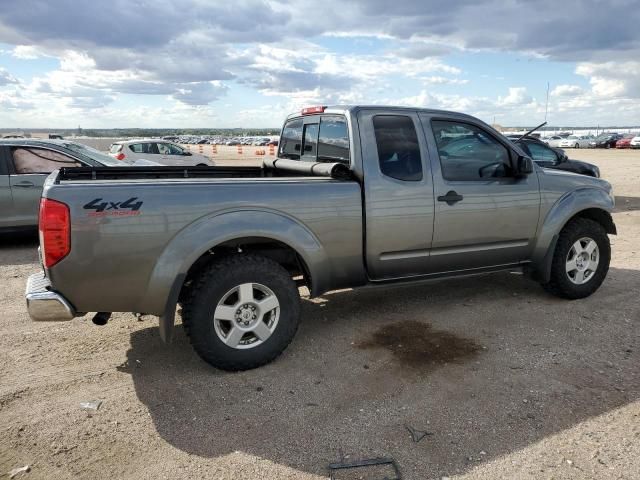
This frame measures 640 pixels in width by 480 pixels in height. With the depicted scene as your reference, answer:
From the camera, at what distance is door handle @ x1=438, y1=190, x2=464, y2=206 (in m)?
4.25

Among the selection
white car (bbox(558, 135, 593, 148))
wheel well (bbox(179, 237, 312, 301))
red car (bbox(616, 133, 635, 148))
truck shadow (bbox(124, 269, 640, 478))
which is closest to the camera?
truck shadow (bbox(124, 269, 640, 478))

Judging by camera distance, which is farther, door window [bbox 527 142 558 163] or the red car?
the red car

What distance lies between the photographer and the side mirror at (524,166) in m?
4.56

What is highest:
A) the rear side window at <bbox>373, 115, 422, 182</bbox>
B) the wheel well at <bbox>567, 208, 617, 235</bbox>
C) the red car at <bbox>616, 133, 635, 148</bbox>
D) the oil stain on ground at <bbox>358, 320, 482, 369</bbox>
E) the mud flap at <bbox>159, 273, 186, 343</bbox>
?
the rear side window at <bbox>373, 115, 422, 182</bbox>

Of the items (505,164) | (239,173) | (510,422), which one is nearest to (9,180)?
(239,173)

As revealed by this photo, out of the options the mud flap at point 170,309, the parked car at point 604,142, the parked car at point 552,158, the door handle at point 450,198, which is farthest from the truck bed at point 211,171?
the parked car at point 604,142

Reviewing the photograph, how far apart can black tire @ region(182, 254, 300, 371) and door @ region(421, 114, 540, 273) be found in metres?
1.39

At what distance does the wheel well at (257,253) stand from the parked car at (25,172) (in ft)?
14.7

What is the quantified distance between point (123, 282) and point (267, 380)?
3.90 ft

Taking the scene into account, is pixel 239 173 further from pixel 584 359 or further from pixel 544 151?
pixel 544 151

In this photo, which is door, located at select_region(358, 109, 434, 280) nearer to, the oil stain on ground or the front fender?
the oil stain on ground

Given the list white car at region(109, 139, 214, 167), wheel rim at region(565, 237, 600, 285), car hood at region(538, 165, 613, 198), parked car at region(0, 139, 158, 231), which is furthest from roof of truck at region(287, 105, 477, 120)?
white car at region(109, 139, 214, 167)

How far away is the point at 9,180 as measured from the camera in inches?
297

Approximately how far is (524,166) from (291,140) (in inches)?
89.8
